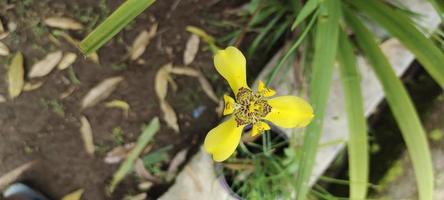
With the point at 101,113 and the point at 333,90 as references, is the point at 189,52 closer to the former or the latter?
the point at 101,113

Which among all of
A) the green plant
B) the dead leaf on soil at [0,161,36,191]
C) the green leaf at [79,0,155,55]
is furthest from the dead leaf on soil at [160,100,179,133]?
the green leaf at [79,0,155,55]

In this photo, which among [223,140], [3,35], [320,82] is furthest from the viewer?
[3,35]

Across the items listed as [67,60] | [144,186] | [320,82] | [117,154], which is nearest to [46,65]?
[67,60]

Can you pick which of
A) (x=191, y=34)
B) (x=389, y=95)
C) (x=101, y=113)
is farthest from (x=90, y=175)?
(x=389, y=95)

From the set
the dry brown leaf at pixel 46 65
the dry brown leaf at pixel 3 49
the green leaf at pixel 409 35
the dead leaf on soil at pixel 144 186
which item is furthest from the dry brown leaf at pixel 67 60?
the green leaf at pixel 409 35

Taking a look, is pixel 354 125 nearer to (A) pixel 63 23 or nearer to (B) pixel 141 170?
(B) pixel 141 170

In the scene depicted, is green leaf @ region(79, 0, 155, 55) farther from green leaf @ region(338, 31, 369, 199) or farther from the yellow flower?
green leaf @ region(338, 31, 369, 199)

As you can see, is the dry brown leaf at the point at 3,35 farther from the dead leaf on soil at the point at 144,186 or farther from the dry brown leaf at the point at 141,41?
the dead leaf on soil at the point at 144,186
